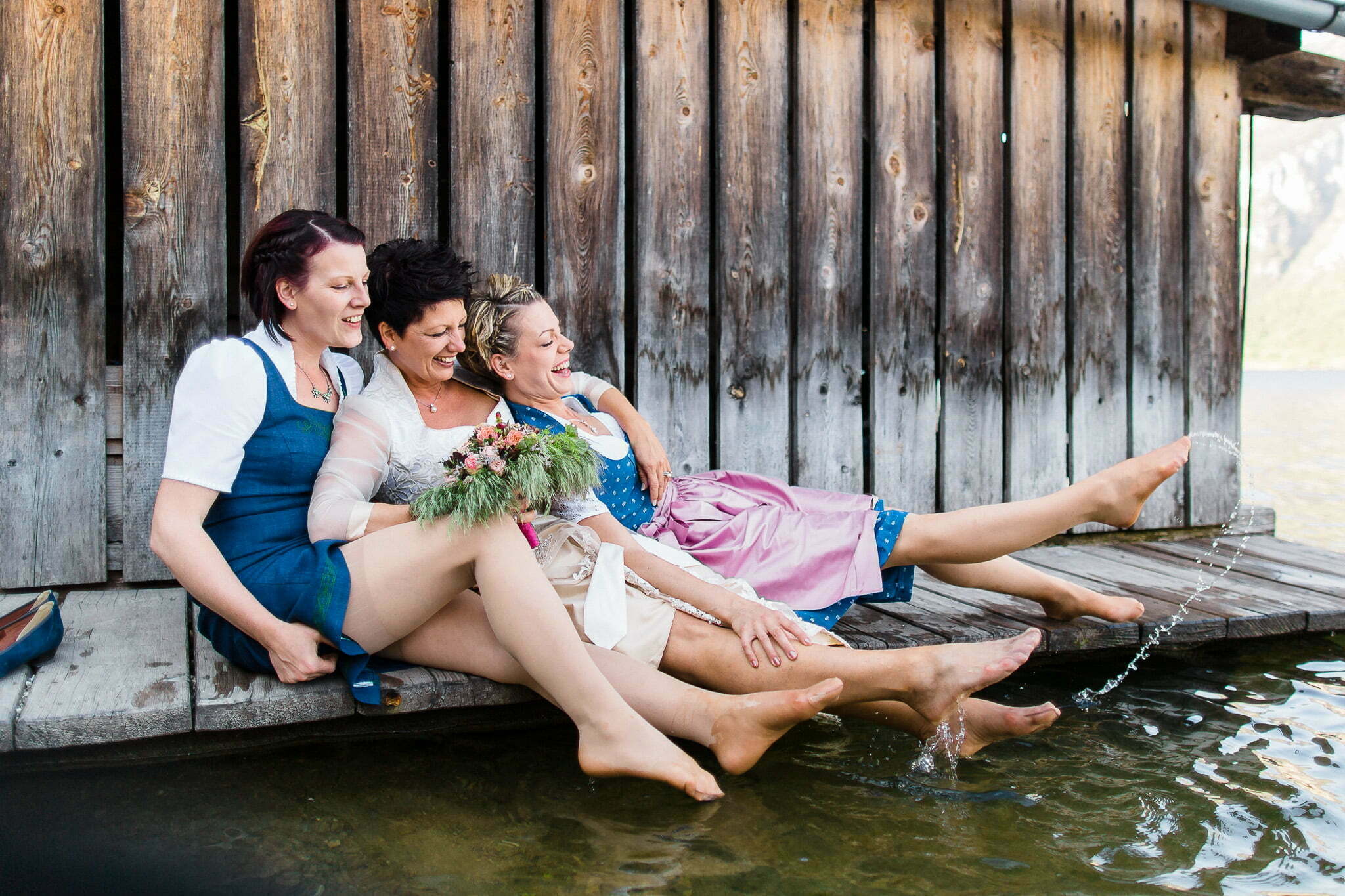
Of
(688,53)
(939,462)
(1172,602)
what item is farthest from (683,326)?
(1172,602)

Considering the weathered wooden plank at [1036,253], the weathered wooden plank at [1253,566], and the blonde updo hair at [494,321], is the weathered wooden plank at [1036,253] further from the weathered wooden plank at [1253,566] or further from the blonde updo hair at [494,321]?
the blonde updo hair at [494,321]

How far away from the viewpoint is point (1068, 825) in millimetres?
2320

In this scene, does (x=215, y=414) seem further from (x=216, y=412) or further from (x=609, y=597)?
(x=609, y=597)

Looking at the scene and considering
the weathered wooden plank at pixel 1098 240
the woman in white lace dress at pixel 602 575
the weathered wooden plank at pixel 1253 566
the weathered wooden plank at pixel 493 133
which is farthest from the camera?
the weathered wooden plank at pixel 1098 240

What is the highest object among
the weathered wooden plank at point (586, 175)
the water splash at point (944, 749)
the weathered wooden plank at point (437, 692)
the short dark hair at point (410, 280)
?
the weathered wooden plank at point (586, 175)

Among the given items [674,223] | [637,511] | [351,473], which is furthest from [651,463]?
[674,223]

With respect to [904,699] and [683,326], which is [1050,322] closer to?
[683,326]

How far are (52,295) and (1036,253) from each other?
361 centimetres

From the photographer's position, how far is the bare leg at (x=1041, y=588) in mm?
3213

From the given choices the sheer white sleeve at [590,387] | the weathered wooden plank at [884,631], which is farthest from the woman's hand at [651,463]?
the weathered wooden plank at [884,631]

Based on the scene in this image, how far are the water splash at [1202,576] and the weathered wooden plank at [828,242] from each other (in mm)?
1182

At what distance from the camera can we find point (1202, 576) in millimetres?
3957

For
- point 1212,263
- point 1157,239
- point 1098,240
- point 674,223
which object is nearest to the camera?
point 674,223

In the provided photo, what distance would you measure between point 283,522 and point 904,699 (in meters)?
1.54
